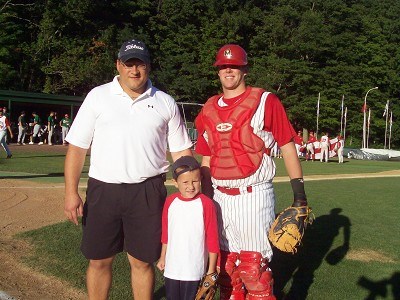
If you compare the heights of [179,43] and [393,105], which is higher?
[179,43]

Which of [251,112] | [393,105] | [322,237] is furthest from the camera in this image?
[393,105]

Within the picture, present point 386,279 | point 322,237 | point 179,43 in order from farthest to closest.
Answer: point 179,43 < point 322,237 < point 386,279

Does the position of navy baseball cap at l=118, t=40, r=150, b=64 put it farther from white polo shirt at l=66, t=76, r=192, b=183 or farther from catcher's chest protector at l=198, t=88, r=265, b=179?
catcher's chest protector at l=198, t=88, r=265, b=179

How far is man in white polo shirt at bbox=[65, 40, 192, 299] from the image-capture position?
3.82 m

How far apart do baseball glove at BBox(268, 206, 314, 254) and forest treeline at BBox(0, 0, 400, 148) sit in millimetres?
35847

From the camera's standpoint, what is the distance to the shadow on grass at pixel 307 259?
17.0 ft

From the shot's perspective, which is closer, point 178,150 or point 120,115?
point 120,115

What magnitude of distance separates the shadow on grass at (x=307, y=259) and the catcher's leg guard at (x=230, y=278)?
1.18 m

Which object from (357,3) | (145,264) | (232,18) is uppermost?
(357,3)

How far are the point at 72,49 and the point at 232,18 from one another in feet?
53.9

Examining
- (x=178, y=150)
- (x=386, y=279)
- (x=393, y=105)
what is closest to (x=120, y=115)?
(x=178, y=150)

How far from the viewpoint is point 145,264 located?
399cm

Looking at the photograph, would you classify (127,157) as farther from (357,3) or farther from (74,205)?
(357,3)

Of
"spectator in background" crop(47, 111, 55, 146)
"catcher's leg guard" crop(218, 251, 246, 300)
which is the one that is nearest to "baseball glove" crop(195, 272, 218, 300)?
"catcher's leg guard" crop(218, 251, 246, 300)
